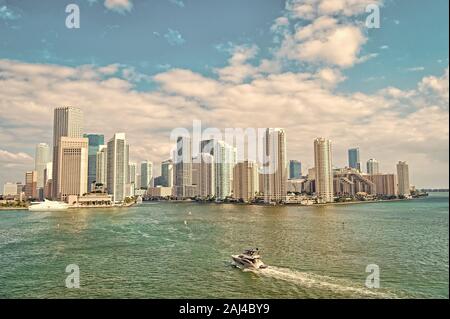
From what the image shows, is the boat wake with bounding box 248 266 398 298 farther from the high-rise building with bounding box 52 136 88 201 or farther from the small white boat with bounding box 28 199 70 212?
the high-rise building with bounding box 52 136 88 201

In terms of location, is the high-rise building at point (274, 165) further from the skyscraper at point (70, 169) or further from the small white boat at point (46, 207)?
the skyscraper at point (70, 169)

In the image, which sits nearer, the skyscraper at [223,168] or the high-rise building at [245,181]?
the high-rise building at [245,181]

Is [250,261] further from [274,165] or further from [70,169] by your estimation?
[70,169]

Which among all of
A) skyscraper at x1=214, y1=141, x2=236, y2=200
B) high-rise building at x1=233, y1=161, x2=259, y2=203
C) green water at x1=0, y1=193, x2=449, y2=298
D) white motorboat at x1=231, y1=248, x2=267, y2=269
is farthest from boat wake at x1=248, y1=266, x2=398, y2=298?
skyscraper at x1=214, y1=141, x2=236, y2=200

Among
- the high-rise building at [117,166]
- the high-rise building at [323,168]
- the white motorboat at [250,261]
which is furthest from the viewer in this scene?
the high-rise building at [117,166]

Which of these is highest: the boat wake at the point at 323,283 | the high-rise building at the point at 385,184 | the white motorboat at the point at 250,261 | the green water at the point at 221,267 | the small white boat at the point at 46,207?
the high-rise building at the point at 385,184

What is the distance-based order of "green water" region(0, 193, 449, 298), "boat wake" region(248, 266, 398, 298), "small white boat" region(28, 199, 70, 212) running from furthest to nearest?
"small white boat" region(28, 199, 70, 212)
"green water" region(0, 193, 449, 298)
"boat wake" region(248, 266, 398, 298)

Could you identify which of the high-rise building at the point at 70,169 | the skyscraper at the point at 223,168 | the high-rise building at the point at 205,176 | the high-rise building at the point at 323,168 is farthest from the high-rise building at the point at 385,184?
the high-rise building at the point at 70,169
